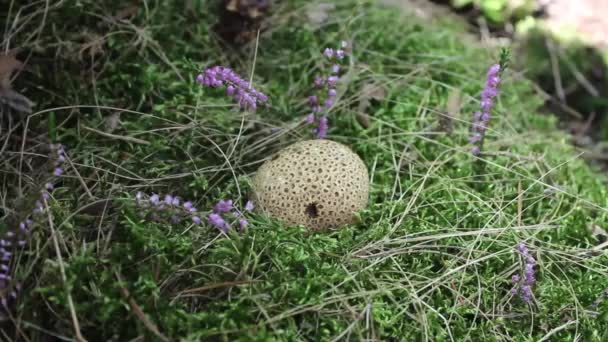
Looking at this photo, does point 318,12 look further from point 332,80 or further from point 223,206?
point 223,206

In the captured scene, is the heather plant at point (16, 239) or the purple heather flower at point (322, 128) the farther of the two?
the purple heather flower at point (322, 128)

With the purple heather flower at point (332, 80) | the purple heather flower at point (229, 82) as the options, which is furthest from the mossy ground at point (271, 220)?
the purple heather flower at point (332, 80)

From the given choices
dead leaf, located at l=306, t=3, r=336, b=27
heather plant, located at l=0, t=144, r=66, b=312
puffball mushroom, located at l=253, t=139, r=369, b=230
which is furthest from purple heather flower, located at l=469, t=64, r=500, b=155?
heather plant, located at l=0, t=144, r=66, b=312

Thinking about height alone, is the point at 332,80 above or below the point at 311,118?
above

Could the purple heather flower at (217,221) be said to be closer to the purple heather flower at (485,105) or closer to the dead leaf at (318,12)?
the purple heather flower at (485,105)

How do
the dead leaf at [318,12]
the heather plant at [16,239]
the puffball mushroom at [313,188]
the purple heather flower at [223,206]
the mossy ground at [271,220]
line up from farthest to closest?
the dead leaf at [318,12], the puffball mushroom at [313,188], the purple heather flower at [223,206], the mossy ground at [271,220], the heather plant at [16,239]

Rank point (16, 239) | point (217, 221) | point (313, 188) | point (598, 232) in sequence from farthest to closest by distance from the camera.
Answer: point (598, 232) < point (313, 188) < point (217, 221) < point (16, 239)

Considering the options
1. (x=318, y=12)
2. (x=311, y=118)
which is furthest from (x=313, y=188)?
(x=318, y=12)

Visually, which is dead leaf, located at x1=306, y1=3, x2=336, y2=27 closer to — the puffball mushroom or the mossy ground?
the mossy ground
